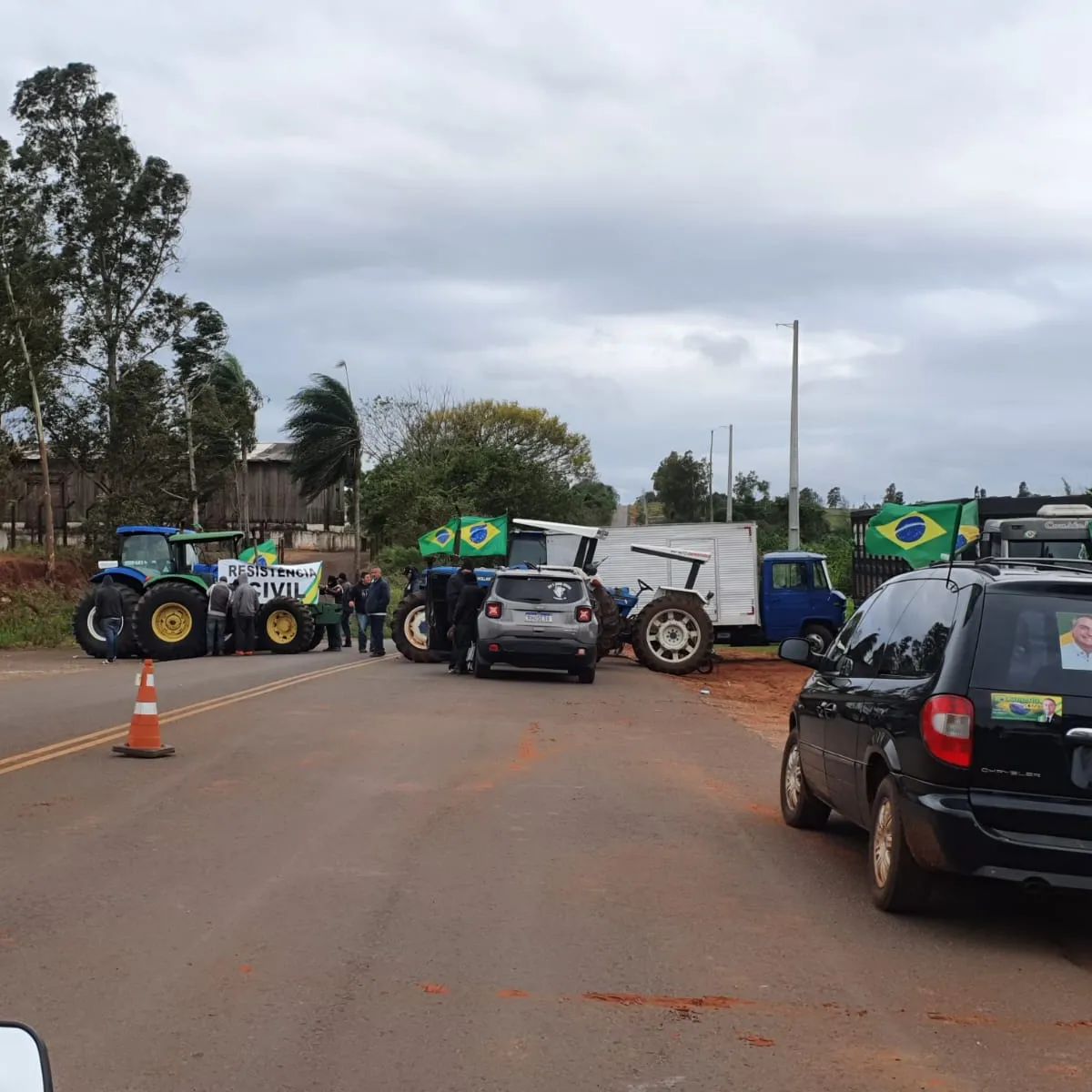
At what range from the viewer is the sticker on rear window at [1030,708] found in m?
6.45

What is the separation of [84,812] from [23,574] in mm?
34663

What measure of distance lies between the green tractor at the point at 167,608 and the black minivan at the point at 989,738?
21216 millimetres

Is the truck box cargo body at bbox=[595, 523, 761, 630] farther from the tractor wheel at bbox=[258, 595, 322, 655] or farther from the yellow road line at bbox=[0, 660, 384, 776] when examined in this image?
the yellow road line at bbox=[0, 660, 384, 776]

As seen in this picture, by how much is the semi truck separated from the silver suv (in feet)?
22.2

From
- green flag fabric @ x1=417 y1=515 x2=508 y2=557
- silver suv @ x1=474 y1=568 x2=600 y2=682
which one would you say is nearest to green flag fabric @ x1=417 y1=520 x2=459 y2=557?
green flag fabric @ x1=417 y1=515 x2=508 y2=557

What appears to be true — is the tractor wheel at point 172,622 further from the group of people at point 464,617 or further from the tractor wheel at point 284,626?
the group of people at point 464,617

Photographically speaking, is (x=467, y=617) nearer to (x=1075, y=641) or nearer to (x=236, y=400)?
(x=1075, y=641)

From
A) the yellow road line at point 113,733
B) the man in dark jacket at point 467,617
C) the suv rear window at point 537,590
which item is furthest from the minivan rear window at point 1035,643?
the man in dark jacket at point 467,617

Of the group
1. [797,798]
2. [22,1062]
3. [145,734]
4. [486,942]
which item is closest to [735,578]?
[145,734]

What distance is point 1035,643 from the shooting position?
21.7 ft

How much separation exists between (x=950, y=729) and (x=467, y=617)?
15.6 meters

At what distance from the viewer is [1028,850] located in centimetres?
637

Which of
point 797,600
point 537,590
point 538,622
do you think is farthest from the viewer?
point 797,600

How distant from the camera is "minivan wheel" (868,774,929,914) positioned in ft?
22.4
